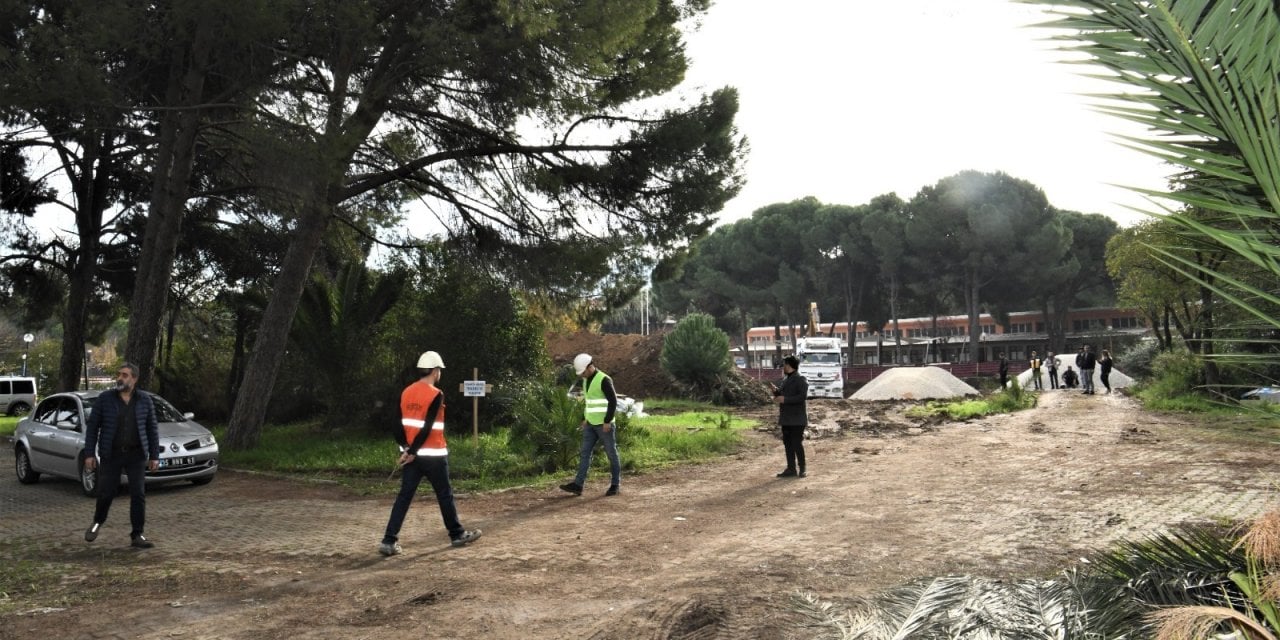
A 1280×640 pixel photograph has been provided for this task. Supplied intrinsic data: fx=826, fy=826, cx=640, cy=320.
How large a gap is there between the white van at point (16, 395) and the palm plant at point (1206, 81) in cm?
4525

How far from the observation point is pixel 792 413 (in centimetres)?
1109

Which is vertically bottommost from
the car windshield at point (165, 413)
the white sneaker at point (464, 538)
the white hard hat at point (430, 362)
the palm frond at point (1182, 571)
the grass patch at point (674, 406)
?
the grass patch at point (674, 406)

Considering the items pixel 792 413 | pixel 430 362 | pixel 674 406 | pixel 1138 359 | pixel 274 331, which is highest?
pixel 274 331

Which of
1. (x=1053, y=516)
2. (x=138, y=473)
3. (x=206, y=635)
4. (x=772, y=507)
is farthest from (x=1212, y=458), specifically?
(x=138, y=473)

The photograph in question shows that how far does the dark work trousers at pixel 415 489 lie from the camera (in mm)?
7191

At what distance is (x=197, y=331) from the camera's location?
2552 centimetres

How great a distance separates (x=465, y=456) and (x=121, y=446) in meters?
6.06

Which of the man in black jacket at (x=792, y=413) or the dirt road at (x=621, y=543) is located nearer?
the dirt road at (x=621, y=543)

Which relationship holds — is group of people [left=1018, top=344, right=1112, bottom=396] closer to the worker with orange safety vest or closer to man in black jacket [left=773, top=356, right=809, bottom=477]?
man in black jacket [left=773, top=356, right=809, bottom=477]

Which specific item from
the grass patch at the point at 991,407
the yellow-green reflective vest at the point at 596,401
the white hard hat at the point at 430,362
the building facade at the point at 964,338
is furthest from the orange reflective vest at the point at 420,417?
the building facade at the point at 964,338

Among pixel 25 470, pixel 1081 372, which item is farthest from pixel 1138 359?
pixel 25 470

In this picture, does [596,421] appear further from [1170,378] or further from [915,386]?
[915,386]

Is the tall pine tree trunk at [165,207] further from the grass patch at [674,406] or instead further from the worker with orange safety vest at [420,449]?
the grass patch at [674,406]

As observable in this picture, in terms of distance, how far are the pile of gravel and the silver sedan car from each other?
25776 mm
